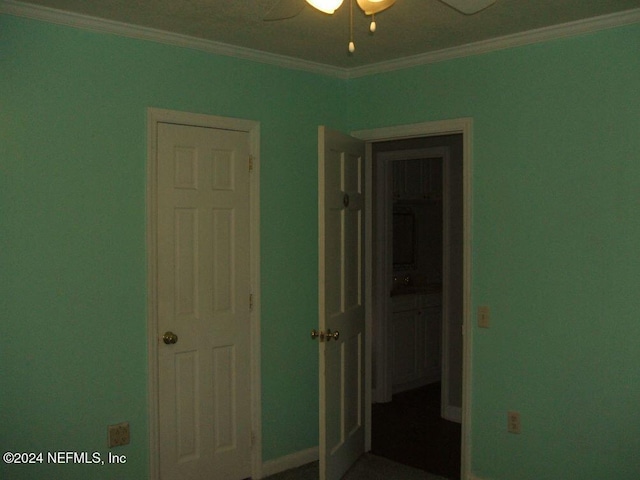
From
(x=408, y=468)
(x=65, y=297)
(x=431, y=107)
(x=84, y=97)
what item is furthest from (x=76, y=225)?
(x=408, y=468)

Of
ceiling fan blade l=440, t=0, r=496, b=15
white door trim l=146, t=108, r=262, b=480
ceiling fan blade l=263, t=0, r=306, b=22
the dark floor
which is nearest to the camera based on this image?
ceiling fan blade l=440, t=0, r=496, b=15

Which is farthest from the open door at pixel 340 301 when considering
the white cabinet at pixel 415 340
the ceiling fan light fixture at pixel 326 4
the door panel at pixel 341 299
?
the ceiling fan light fixture at pixel 326 4

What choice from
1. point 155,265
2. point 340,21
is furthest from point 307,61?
point 155,265

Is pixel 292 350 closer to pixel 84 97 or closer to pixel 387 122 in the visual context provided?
pixel 387 122

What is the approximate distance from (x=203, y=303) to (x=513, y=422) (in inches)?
71.8

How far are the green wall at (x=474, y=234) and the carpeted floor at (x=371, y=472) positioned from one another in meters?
0.47

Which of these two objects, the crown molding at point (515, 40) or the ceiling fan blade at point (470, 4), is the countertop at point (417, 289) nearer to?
the crown molding at point (515, 40)

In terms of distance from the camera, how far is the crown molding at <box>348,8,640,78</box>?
2.81 meters

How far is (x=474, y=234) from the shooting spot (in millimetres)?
3320

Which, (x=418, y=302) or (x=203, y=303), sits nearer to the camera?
(x=203, y=303)

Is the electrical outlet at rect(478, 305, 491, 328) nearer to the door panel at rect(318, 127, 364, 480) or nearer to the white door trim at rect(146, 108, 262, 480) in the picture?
the door panel at rect(318, 127, 364, 480)

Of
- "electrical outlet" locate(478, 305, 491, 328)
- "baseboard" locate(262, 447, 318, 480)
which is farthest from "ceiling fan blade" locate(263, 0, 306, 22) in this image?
"baseboard" locate(262, 447, 318, 480)

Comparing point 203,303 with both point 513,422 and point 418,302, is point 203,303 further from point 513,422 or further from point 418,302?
point 418,302

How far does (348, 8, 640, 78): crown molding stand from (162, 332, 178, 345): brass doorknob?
2.03 meters
